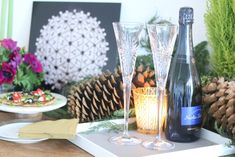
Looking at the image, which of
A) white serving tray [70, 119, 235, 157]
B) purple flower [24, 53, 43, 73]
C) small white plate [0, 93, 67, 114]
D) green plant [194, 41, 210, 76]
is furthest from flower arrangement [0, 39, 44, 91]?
green plant [194, 41, 210, 76]

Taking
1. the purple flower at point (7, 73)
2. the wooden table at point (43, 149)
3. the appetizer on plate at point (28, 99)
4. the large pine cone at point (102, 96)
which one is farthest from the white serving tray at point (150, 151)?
the purple flower at point (7, 73)

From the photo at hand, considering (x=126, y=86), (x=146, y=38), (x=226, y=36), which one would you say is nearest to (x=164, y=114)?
(x=126, y=86)

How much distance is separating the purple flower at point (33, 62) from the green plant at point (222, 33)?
0.51m

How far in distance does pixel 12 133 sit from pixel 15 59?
12.4 inches

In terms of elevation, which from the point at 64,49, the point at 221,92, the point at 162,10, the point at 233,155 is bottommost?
the point at 233,155

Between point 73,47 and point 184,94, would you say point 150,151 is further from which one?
point 73,47

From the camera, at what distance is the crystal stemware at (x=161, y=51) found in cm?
86

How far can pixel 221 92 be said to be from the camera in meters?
0.89

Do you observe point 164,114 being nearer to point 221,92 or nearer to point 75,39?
point 221,92

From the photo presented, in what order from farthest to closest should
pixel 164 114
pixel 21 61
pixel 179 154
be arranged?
pixel 21 61, pixel 164 114, pixel 179 154

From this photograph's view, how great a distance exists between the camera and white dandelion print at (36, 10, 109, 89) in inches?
52.3

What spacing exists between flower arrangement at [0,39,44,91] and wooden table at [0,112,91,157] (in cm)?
31

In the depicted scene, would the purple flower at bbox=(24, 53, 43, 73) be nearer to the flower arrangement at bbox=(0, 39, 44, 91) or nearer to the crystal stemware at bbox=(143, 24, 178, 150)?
the flower arrangement at bbox=(0, 39, 44, 91)

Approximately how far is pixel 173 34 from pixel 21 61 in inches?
21.4
